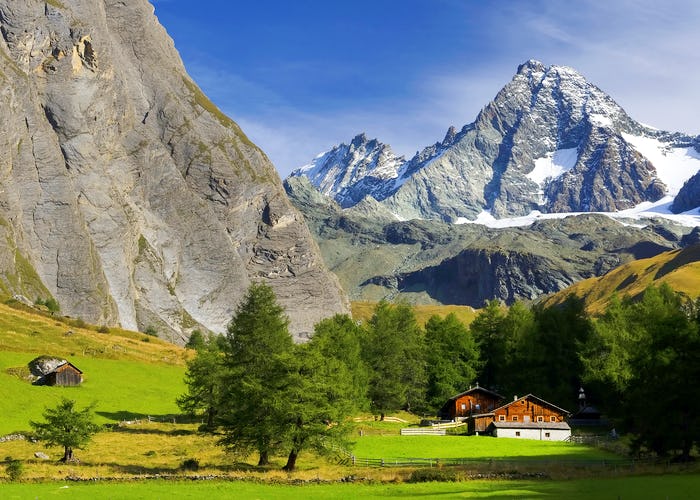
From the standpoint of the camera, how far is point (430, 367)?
120 metres

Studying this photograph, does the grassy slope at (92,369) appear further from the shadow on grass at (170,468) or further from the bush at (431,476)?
the bush at (431,476)

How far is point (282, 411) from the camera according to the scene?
5878 centimetres

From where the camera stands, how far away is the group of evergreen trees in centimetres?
5972

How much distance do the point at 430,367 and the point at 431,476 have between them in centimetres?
6512

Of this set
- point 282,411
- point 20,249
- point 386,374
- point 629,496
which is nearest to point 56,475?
point 282,411

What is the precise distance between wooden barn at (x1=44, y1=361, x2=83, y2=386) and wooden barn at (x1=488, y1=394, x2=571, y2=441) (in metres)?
54.8

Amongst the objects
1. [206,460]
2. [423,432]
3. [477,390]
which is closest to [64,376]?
[206,460]

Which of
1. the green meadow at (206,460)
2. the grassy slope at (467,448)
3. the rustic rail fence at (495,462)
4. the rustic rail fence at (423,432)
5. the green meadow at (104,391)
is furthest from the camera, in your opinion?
the rustic rail fence at (423,432)

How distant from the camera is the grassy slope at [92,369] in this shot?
284 ft

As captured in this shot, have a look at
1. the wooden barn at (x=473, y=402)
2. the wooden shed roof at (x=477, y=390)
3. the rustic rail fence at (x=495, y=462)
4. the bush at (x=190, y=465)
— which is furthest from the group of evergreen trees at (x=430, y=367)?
the wooden barn at (x=473, y=402)

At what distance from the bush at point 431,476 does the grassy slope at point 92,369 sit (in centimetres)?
→ 4102

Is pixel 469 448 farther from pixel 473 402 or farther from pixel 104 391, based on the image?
pixel 104 391

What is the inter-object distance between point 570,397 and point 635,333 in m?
18.5

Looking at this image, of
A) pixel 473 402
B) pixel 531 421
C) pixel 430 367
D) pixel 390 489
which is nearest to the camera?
pixel 390 489
